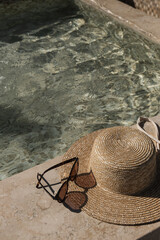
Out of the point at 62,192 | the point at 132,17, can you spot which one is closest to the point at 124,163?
the point at 62,192

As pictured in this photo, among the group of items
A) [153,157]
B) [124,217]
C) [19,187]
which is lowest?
[19,187]

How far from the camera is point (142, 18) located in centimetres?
573

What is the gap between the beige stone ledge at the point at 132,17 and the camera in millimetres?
5247

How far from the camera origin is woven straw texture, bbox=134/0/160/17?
589 centimetres

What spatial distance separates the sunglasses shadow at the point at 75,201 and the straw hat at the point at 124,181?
0.11ft

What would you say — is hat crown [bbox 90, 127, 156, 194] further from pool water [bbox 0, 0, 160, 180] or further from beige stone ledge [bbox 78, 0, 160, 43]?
beige stone ledge [bbox 78, 0, 160, 43]

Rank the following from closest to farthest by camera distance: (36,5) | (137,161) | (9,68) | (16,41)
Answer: (137,161) → (9,68) → (16,41) → (36,5)

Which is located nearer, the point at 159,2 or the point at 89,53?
the point at 89,53

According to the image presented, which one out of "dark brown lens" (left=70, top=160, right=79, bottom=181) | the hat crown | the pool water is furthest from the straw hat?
the pool water

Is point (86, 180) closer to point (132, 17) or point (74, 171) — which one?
point (74, 171)

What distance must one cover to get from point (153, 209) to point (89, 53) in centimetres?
379

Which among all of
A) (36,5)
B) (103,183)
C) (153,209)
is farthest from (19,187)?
(36,5)

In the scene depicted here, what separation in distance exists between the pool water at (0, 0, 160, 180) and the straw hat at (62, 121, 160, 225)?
54.2 inches

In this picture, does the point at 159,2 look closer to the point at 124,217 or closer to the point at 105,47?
the point at 105,47
